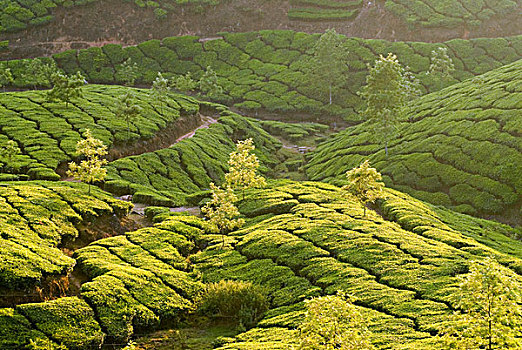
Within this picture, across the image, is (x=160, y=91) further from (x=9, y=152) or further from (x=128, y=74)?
(x=128, y=74)

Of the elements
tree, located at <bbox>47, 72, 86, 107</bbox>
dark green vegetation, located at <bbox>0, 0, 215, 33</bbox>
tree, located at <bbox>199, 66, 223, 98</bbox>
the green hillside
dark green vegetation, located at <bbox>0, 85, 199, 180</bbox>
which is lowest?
dark green vegetation, located at <bbox>0, 85, 199, 180</bbox>

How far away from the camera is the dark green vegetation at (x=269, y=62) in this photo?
123 m

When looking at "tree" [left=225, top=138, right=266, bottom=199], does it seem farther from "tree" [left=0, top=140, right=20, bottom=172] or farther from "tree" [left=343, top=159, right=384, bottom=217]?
"tree" [left=0, top=140, right=20, bottom=172]

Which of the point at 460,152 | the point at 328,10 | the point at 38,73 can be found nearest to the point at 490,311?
the point at 460,152

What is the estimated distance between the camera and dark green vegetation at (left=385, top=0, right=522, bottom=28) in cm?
13938

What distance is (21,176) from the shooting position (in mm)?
52781

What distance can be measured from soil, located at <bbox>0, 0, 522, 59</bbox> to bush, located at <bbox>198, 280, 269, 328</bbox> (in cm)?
12942

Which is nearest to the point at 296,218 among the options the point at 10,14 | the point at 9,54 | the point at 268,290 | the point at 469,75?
the point at 268,290

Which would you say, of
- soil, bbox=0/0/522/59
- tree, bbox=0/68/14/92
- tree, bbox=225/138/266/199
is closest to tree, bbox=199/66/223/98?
soil, bbox=0/0/522/59

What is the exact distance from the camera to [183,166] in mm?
73438

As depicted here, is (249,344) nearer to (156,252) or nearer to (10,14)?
(156,252)

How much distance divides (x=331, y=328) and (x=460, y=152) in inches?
2255

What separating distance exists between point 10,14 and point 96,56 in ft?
Result: 102

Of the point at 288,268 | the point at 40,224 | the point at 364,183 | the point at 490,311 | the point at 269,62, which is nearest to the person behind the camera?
the point at 490,311
